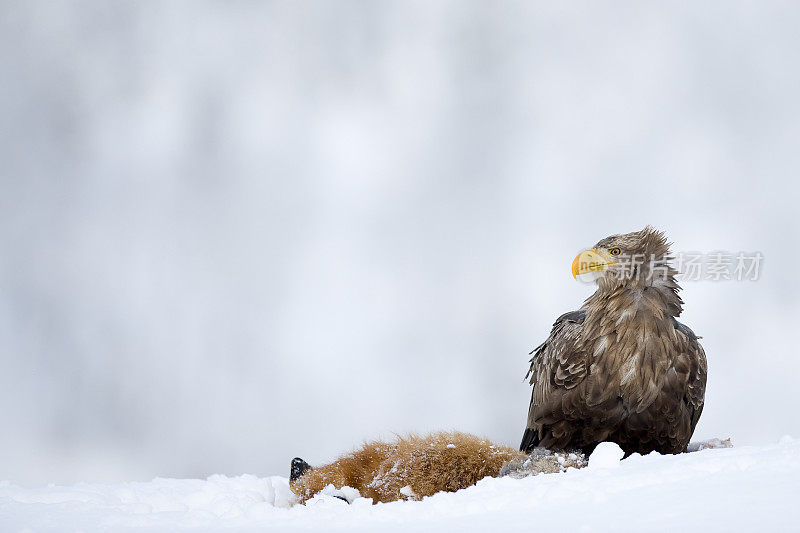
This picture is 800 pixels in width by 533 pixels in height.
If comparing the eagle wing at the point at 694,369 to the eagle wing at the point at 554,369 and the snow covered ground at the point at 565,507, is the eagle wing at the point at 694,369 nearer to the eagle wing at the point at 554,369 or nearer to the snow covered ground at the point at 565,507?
the eagle wing at the point at 554,369

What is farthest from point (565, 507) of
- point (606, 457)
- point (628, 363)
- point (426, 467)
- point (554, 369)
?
point (554, 369)

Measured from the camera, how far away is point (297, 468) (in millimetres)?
6512

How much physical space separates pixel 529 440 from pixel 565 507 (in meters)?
3.41

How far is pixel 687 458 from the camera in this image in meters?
4.44

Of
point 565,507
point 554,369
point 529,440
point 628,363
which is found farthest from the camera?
point 529,440

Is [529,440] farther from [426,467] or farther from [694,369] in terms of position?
[426,467]

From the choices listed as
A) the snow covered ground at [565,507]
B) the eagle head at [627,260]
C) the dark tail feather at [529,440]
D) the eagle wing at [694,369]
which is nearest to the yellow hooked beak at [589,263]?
the eagle head at [627,260]

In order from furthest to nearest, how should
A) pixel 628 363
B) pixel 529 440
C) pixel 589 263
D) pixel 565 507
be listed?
pixel 529 440 < pixel 589 263 < pixel 628 363 < pixel 565 507

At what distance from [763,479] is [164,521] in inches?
139

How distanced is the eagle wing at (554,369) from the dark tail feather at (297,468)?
2157mm

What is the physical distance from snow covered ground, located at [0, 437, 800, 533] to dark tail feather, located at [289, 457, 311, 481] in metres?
0.88

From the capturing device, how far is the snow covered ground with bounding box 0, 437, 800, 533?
10.9 ft

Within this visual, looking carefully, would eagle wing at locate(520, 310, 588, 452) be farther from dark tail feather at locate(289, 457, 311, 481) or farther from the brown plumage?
dark tail feather at locate(289, 457, 311, 481)

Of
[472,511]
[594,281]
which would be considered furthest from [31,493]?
[594,281]
